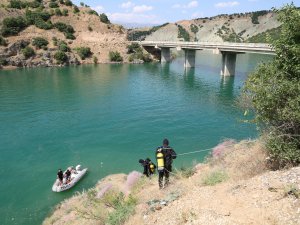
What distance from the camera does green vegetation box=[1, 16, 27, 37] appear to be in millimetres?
93125

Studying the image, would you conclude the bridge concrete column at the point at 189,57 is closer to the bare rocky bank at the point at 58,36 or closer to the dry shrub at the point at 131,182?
the bare rocky bank at the point at 58,36

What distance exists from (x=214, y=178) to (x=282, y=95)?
488cm

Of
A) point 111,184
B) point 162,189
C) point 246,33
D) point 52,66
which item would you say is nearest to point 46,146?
point 111,184

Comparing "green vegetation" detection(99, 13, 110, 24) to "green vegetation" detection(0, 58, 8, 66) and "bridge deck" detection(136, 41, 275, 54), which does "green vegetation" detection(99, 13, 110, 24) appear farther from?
"green vegetation" detection(0, 58, 8, 66)

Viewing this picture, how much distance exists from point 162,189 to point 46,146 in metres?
18.6

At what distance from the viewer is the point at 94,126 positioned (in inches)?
1412

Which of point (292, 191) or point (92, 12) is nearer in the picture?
point (292, 191)

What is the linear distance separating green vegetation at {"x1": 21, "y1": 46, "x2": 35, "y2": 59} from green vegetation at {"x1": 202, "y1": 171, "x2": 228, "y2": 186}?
86.6 metres

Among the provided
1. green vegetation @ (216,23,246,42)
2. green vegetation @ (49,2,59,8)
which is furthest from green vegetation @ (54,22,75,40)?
green vegetation @ (216,23,246,42)

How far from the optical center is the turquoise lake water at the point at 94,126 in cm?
2355

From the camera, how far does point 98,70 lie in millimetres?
82250

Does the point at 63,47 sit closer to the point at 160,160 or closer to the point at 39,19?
the point at 39,19

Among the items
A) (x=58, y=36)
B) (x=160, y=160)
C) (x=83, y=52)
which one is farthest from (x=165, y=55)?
(x=160, y=160)

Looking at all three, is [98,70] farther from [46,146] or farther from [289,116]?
[289,116]
